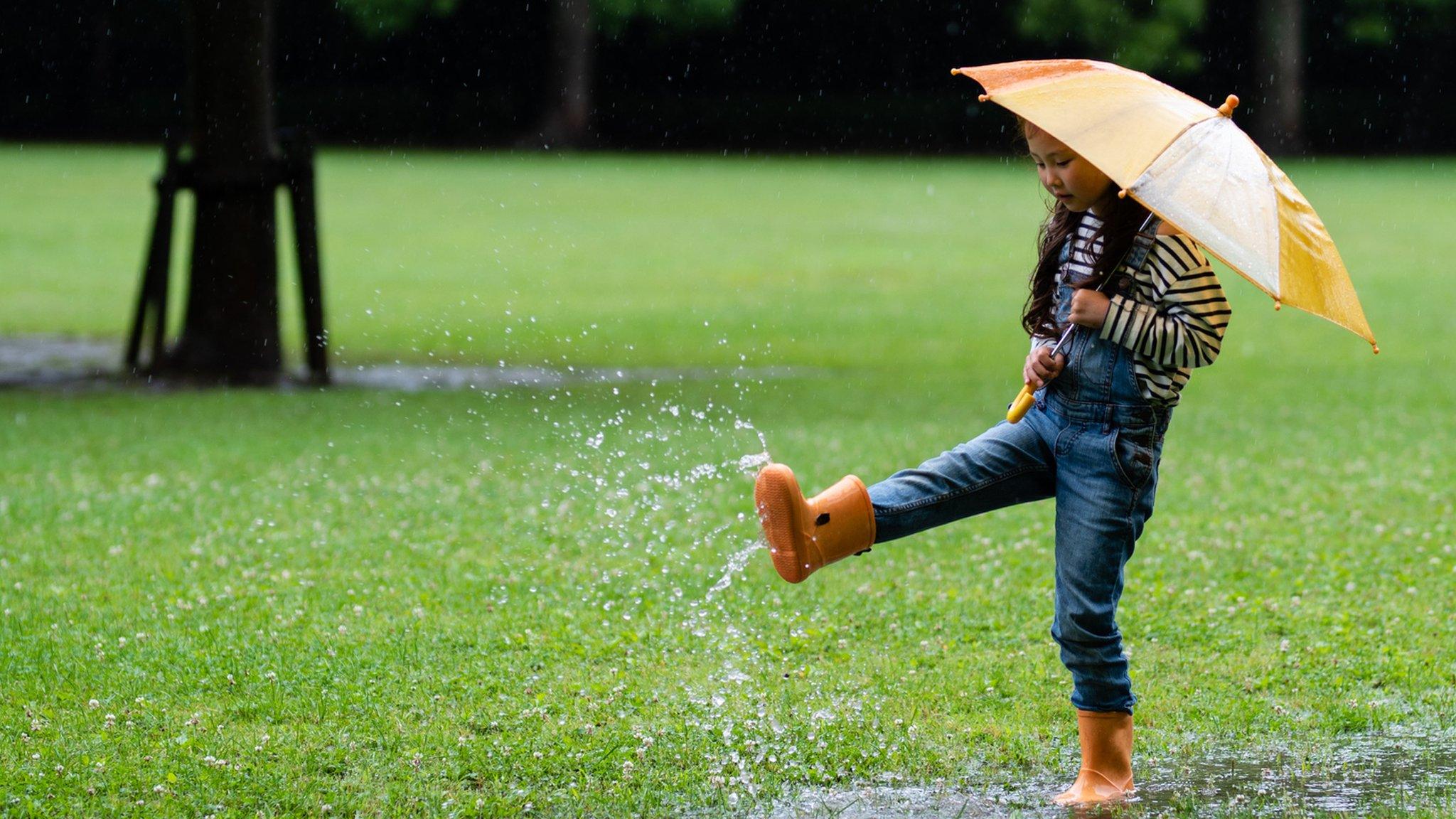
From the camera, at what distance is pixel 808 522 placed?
4.38 m

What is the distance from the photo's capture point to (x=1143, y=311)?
13.7 ft

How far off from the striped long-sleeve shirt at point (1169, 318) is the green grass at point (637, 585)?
1165 millimetres

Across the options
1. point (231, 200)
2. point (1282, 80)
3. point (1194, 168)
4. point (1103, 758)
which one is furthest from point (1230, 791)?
point (1282, 80)

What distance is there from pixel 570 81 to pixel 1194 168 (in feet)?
150

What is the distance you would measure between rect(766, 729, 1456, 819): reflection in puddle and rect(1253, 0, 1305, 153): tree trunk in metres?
44.7

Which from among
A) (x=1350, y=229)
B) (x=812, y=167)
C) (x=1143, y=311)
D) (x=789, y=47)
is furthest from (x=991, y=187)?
(x=1143, y=311)

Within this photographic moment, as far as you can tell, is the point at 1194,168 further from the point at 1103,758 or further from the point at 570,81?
the point at 570,81

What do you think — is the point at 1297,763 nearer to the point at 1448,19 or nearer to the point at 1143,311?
the point at 1143,311

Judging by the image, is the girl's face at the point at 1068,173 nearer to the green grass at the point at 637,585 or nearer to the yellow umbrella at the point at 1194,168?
the yellow umbrella at the point at 1194,168

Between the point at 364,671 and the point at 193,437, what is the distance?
5.76 m

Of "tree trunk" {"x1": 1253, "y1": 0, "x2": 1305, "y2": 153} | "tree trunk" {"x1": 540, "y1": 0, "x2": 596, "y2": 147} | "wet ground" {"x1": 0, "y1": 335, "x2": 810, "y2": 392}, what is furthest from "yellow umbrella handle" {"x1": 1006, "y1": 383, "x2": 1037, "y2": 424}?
"tree trunk" {"x1": 1253, "y1": 0, "x2": 1305, "y2": 153}

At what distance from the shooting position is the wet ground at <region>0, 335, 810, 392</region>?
1338cm

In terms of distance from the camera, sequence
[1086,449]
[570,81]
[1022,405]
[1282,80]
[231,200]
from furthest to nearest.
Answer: [570,81]
[1282,80]
[231,200]
[1022,405]
[1086,449]

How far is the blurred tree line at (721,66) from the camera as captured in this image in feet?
161
